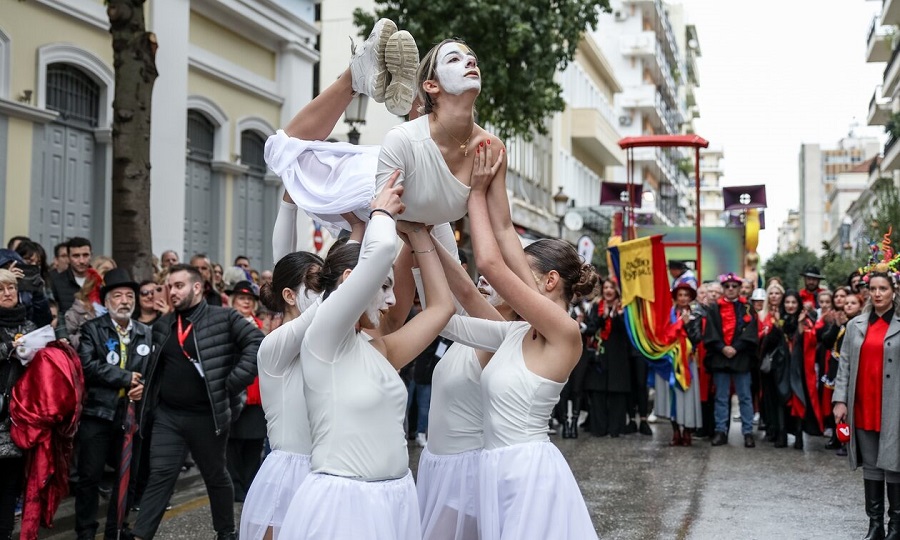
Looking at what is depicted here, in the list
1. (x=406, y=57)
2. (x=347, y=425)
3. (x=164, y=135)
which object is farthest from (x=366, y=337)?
(x=164, y=135)

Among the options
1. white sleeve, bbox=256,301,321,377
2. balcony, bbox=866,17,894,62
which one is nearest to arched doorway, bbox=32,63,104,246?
white sleeve, bbox=256,301,321,377

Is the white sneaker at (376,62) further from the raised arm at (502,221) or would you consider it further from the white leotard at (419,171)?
the raised arm at (502,221)

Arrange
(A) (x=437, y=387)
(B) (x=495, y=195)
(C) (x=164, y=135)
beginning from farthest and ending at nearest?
(C) (x=164, y=135)
(A) (x=437, y=387)
(B) (x=495, y=195)

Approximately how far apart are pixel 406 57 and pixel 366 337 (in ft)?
4.53

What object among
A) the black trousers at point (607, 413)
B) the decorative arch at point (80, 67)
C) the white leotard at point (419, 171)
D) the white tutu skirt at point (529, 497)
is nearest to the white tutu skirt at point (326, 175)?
the white leotard at point (419, 171)

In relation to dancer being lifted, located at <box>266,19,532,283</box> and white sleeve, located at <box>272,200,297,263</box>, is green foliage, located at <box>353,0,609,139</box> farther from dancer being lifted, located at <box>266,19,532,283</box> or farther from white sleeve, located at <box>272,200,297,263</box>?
dancer being lifted, located at <box>266,19,532,283</box>

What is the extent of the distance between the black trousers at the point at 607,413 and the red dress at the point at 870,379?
6.84m

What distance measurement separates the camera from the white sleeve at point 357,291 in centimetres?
432

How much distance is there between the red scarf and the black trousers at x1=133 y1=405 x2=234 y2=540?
8.84 m

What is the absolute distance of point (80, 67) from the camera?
53.4 ft

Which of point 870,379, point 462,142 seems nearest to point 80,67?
point 870,379

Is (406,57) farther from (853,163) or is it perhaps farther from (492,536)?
(853,163)

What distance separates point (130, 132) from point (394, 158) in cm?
828

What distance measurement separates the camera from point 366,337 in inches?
184
